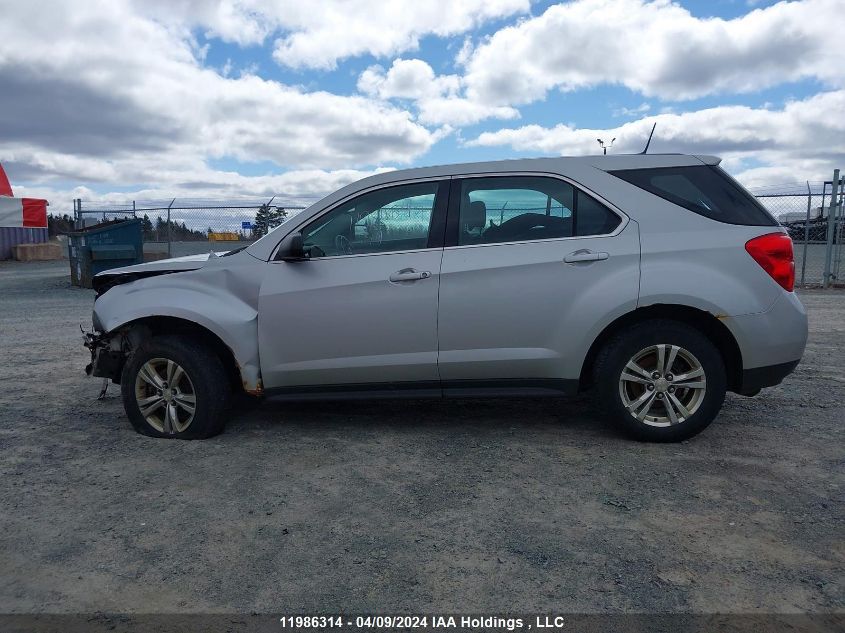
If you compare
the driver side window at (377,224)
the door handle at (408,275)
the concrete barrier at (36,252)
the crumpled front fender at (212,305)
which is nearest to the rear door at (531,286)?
the door handle at (408,275)

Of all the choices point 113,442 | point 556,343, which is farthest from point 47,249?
point 556,343

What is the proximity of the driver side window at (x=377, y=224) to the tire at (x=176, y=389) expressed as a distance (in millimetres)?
1044

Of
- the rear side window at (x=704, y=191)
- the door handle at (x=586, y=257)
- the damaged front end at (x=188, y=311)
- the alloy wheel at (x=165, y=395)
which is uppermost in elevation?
the rear side window at (x=704, y=191)

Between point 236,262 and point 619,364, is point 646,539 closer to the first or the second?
point 619,364

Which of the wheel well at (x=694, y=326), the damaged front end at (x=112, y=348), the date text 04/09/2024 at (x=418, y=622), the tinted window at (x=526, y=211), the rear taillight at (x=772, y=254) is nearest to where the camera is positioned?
the date text 04/09/2024 at (x=418, y=622)

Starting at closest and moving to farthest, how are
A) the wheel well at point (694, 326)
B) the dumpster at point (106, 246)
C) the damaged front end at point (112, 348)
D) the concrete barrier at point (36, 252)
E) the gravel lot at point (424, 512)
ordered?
the gravel lot at point (424, 512)
the wheel well at point (694, 326)
the damaged front end at point (112, 348)
the dumpster at point (106, 246)
the concrete barrier at point (36, 252)

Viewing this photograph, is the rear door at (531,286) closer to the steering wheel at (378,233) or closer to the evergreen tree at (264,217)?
the steering wheel at (378,233)

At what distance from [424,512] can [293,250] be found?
6.19ft

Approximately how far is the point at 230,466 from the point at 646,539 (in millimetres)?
2393

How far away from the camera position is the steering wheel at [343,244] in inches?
173

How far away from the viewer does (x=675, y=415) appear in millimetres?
4156

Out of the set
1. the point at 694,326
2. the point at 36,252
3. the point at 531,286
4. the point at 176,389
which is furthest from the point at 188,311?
the point at 36,252

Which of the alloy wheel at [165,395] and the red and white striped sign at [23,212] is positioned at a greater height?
the red and white striped sign at [23,212]

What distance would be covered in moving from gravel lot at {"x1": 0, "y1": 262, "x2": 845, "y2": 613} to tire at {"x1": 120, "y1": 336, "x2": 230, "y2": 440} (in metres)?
0.13
